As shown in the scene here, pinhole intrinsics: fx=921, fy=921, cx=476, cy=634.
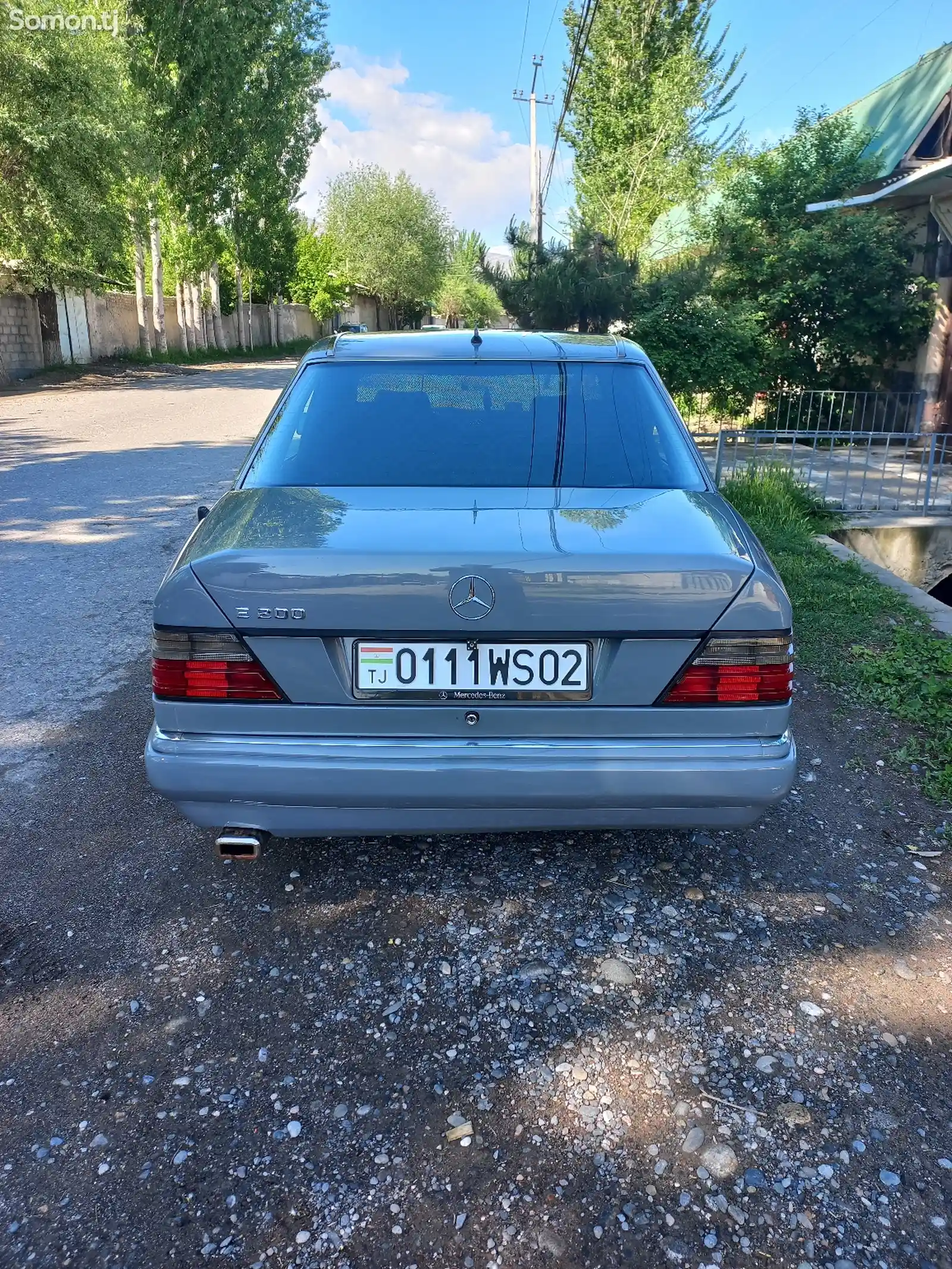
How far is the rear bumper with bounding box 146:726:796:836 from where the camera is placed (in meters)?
2.37

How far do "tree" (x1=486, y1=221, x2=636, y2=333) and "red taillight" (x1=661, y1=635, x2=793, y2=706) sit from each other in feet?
38.2

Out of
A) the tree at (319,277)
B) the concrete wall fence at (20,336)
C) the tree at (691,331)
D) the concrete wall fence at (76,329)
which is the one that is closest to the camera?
the tree at (691,331)

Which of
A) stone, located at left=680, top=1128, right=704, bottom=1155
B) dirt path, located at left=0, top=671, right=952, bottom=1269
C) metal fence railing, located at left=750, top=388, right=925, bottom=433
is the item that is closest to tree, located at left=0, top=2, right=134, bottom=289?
metal fence railing, located at left=750, top=388, right=925, bottom=433

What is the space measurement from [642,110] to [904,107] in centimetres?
941

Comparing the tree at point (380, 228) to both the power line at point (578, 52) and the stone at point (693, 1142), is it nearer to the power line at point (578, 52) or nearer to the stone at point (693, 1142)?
the power line at point (578, 52)

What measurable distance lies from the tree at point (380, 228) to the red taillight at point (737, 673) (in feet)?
187

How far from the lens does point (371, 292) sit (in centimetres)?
5806

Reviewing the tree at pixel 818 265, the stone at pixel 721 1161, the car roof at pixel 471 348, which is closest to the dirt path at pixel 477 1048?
the stone at pixel 721 1161

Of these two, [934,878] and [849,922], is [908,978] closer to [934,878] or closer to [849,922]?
[849,922]

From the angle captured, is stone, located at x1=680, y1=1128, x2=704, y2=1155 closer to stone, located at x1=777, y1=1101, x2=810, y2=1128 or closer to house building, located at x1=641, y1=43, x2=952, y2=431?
stone, located at x1=777, y1=1101, x2=810, y2=1128

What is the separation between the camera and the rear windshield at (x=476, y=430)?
303cm

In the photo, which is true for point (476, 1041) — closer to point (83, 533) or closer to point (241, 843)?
point (241, 843)

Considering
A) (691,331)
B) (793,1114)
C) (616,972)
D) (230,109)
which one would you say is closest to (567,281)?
(691,331)

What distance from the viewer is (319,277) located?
52656 millimetres
